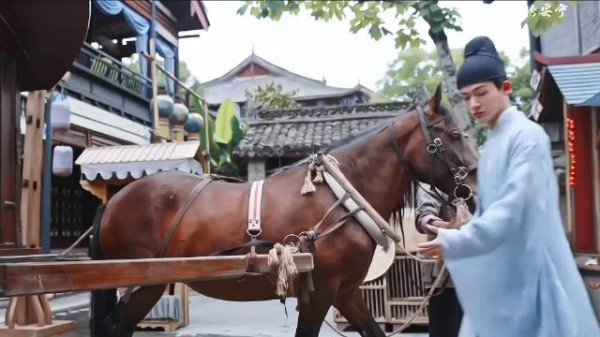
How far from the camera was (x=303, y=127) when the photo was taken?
14.5 m

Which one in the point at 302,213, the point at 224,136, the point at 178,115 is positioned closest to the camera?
the point at 302,213

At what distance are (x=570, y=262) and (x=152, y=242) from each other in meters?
2.62

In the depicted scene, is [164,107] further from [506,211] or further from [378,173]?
[506,211]

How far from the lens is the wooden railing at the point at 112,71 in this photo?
1196 centimetres

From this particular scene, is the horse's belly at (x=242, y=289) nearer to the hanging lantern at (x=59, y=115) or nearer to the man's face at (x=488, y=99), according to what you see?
the man's face at (x=488, y=99)

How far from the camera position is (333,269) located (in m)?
3.36

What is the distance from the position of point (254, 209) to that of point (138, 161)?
3.76 meters

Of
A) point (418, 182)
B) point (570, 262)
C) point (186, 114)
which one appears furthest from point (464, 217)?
point (186, 114)

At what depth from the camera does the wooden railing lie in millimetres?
11961

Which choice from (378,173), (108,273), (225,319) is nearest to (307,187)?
(378,173)

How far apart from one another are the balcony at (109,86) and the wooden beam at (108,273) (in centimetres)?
868

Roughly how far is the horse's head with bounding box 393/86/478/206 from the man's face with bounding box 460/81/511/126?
140 centimetres

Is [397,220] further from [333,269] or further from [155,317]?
[155,317]

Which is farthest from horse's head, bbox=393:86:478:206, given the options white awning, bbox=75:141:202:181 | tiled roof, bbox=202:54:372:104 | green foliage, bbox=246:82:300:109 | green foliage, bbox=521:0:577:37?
tiled roof, bbox=202:54:372:104
